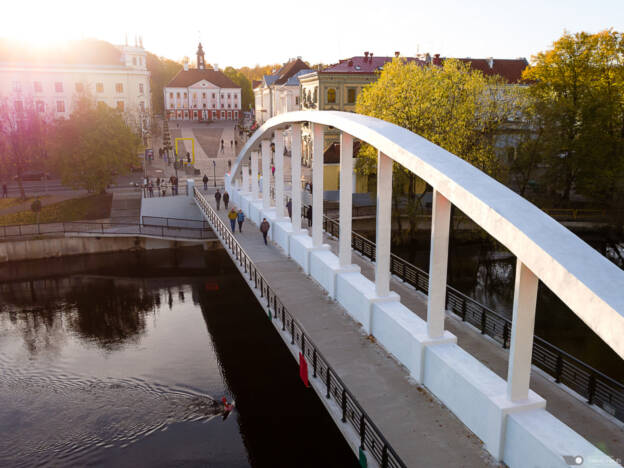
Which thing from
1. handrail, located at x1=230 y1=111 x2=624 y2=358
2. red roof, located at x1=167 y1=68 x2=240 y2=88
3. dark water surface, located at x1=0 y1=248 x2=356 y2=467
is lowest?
dark water surface, located at x1=0 y1=248 x2=356 y2=467

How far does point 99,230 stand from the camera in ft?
121

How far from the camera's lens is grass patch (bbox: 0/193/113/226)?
39.0 metres

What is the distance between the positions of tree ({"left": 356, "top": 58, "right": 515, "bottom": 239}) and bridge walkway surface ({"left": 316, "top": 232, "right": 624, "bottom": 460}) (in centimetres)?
1506

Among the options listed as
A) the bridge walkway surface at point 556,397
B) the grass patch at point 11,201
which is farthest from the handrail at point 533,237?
the grass patch at point 11,201

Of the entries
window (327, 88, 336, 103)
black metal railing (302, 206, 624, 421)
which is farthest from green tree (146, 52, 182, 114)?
black metal railing (302, 206, 624, 421)

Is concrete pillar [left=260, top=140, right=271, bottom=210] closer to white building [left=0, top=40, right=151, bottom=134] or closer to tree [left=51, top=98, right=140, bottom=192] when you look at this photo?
tree [left=51, top=98, right=140, bottom=192]

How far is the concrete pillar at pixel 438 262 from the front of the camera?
10492 millimetres

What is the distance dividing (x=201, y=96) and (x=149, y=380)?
115m

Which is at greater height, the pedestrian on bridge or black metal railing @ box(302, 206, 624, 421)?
the pedestrian on bridge

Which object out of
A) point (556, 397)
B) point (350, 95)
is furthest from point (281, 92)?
point (556, 397)

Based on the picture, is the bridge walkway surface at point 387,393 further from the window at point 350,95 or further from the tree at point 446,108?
the window at point 350,95

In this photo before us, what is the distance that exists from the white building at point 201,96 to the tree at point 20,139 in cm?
7737

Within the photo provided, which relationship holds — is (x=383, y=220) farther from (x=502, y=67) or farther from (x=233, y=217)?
(x=502, y=67)

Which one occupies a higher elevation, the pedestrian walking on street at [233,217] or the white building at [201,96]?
the white building at [201,96]
